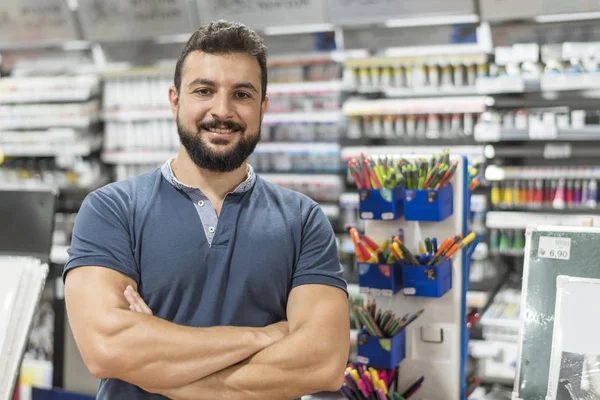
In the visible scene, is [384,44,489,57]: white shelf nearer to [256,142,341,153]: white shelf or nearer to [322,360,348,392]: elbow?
[256,142,341,153]: white shelf

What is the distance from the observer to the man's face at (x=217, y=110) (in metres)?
1.99

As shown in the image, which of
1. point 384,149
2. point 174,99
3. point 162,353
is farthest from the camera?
point 384,149

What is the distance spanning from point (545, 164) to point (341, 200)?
1.53m

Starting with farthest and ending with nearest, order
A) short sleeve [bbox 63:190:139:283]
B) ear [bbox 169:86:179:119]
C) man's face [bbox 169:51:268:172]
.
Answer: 1. ear [bbox 169:86:179:119]
2. man's face [bbox 169:51:268:172]
3. short sleeve [bbox 63:190:139:283]

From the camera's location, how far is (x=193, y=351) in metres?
1.79

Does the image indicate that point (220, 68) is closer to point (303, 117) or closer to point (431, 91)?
point (431, 91)

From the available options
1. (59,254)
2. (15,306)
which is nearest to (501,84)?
(15,306)

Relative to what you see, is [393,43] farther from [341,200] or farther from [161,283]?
[161,283]

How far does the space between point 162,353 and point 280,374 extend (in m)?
0.31

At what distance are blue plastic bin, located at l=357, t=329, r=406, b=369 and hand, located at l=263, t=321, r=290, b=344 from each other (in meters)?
0.39

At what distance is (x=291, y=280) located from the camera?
2041mm

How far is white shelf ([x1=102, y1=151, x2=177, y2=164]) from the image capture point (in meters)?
6.13

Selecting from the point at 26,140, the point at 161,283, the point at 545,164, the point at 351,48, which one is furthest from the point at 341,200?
the point at 161,283

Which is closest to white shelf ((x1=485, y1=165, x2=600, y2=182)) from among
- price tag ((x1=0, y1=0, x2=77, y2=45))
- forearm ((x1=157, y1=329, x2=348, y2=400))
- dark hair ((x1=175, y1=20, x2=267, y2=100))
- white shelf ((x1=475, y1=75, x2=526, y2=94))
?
white shelf ((x1=475, y1=75, x2=526, y2=94))
